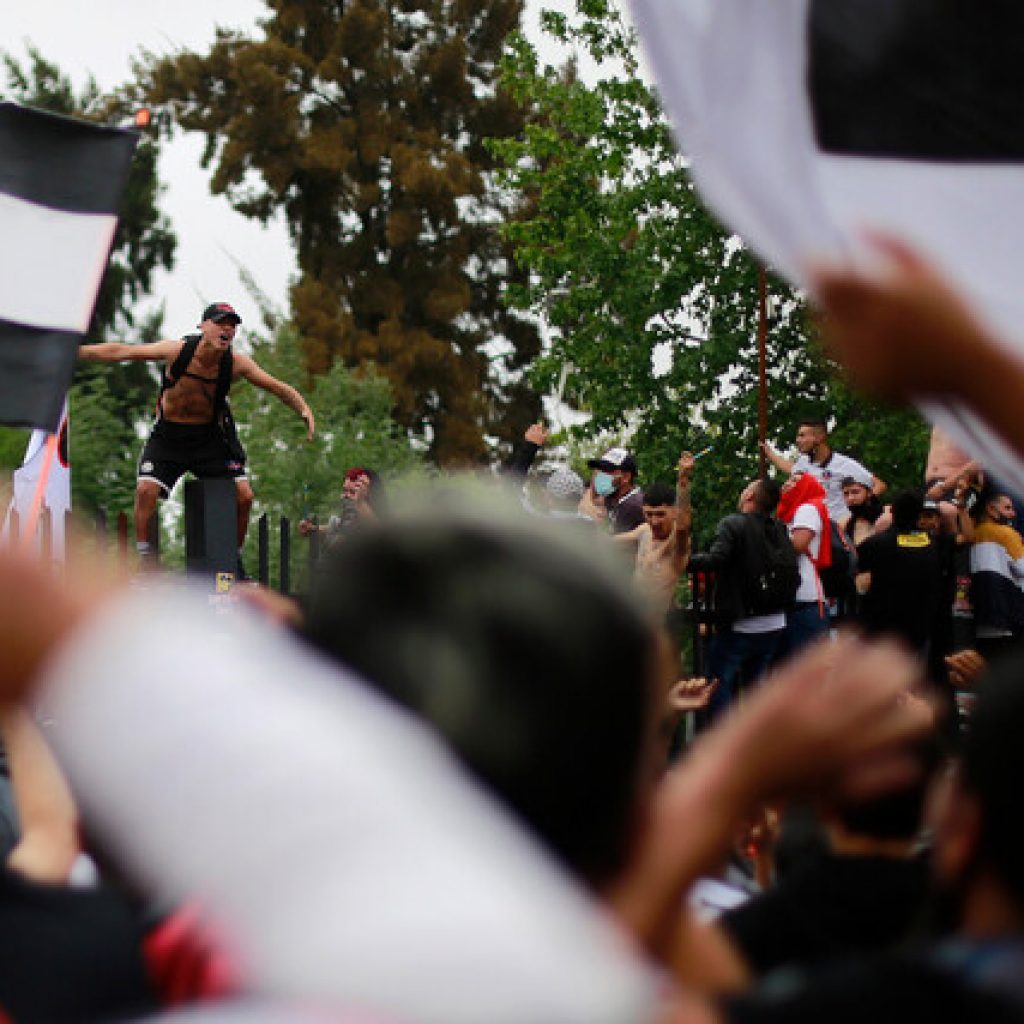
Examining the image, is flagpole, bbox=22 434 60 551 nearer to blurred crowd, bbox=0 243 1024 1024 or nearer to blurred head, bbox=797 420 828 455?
blurred crowd, bbox=0 243 1024 1024

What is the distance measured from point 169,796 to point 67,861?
3.22 feet

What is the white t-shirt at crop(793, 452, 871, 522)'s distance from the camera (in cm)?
1164

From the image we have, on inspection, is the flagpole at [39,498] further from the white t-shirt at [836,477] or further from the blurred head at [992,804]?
the white t-shirt at [836,477]

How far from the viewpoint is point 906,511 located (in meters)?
9.55

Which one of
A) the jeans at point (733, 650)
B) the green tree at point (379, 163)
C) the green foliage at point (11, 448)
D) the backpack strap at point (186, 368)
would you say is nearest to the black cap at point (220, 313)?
the backpack strap at point (186, 368)

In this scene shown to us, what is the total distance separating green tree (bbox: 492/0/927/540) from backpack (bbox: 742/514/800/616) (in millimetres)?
10281

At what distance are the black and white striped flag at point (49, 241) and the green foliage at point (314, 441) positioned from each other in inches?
799

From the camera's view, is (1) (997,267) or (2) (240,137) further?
(2) (240,137)

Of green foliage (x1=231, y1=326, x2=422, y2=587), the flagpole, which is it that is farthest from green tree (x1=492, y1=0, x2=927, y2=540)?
the flagpole

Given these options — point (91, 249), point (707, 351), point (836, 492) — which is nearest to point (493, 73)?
point (707, 351)

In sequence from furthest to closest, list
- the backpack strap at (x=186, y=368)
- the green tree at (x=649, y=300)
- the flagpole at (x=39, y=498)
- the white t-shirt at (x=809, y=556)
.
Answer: the green tree at (x=649, y=300) → the backpack strap at (x=186, y=368) → the white t-shirt at (x=809, y=556) → the flagpole at (x=39, y=498)

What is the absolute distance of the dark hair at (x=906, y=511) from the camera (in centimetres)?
955

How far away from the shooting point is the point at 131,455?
32406mm

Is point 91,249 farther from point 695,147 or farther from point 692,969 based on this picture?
point 692,969
